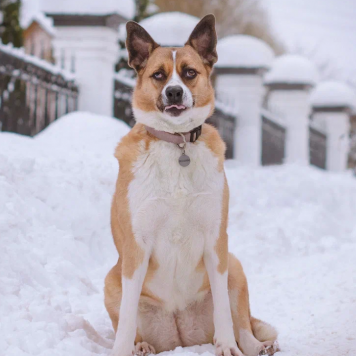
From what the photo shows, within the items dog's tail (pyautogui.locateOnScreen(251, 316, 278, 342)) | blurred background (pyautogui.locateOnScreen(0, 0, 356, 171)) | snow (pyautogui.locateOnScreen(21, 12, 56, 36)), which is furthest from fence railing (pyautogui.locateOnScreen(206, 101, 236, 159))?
snow (pyautogui.locateOnScreen(21, 12, 56, 36))

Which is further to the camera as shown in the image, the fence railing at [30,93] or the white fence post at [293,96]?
the white fence post at [293,96]

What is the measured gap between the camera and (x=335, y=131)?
1919 cm

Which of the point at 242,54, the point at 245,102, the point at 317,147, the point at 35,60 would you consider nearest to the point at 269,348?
the point at 35,60

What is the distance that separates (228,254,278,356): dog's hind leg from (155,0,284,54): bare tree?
2428 centimetres

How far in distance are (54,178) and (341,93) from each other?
1454 cm

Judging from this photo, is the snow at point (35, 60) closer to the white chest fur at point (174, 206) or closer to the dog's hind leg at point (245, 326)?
the white chest fur at point (174, 206)

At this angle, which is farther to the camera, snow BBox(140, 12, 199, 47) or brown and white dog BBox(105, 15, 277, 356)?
snow BBox(140, 12, 199, 47)

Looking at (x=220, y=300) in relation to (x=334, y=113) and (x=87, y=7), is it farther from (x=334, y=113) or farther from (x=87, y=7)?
(x=334, y=113)

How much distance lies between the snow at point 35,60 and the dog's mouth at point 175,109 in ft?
14.3

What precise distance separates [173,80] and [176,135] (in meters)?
0.33

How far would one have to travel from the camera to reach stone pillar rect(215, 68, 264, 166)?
12070mm

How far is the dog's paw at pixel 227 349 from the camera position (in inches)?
130

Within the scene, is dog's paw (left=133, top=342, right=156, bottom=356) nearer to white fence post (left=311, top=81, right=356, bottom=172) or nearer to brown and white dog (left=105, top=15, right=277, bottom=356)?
brown and white dog (left=105, top=15, right=277, bottom=356)

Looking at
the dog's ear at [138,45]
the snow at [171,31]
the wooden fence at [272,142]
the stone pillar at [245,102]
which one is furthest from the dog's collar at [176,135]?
the wooden fence at [272,142]
